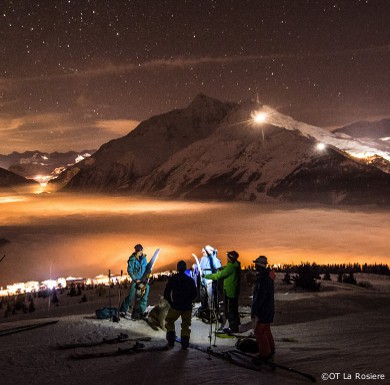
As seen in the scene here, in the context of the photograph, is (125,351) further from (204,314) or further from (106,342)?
(204,314)

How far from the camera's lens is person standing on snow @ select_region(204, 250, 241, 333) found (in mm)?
9328

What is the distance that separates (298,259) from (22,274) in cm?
2069

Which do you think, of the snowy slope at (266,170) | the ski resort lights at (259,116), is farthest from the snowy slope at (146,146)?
the ski resort lights at (259,116)

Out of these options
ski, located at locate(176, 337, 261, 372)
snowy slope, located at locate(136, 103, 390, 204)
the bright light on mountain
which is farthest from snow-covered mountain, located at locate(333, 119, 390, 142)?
ski, located at locate(176, 337, 261, 372)

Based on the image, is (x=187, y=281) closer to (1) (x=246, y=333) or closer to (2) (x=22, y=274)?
(1) (x=246, y=333)

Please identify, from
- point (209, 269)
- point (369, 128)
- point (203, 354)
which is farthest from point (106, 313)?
point (369, 128)

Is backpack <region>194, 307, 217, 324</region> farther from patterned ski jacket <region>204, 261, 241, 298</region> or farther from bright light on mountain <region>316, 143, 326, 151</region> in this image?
bright light on mountain <region>316, 143, 326, 151</region>

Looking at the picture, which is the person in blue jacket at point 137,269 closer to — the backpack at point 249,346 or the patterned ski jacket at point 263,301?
the backpack at point 249,346

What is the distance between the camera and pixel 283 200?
78.8 m

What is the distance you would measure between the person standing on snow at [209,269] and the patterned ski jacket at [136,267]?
140 cm

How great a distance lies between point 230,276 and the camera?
31.0 feet

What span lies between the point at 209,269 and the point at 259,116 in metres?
120

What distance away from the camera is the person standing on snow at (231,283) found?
30.6ft

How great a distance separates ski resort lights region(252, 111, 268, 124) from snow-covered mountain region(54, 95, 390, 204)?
0.30 m
